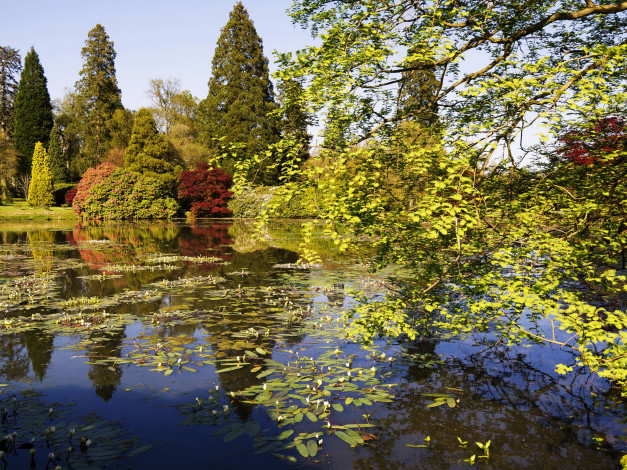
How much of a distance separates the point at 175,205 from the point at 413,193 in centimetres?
3606

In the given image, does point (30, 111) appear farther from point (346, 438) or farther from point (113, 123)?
point (346, 438)

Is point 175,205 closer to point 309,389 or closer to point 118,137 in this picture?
point 118,137

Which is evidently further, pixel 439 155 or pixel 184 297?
pixel 184 297

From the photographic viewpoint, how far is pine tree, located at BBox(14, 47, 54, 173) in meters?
50.6

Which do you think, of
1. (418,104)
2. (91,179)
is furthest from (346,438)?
(91,179)

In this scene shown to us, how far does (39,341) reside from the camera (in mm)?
7234

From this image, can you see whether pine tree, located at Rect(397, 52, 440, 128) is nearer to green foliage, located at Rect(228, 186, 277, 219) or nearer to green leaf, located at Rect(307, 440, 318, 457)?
green leaf, located at Rect(307, 440, 318, 457)

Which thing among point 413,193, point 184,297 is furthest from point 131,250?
point 413,193

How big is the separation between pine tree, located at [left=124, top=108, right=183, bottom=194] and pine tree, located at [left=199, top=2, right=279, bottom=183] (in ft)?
26.3

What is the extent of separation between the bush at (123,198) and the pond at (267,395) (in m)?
29.9

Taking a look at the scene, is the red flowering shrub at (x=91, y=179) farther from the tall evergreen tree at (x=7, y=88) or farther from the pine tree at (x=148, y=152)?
the tall evergreen tree at (x=7, y=88)

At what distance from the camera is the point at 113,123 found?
5100 centimetres

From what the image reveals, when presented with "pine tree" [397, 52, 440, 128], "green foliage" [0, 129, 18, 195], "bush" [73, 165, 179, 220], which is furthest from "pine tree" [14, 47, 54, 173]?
"pine tree" [397, 52, 440, 128]

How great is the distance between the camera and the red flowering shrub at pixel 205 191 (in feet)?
132
